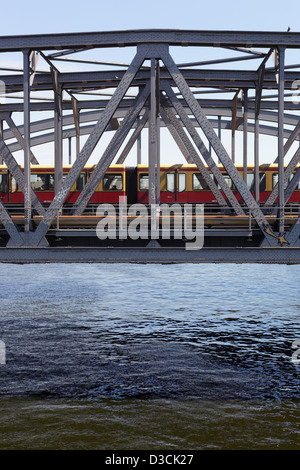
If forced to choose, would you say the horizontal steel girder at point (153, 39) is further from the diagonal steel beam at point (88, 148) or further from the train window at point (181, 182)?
the train window at point (181, 182)

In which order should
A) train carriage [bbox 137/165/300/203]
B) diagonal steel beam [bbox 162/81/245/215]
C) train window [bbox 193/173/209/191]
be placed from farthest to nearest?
train window [bbox 193/173/209/191] → train carriage [bbox 137/165/300/203] → diagonal steel beam [bbox 162/81/245/215]

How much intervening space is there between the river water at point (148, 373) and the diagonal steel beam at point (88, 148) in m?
3.24

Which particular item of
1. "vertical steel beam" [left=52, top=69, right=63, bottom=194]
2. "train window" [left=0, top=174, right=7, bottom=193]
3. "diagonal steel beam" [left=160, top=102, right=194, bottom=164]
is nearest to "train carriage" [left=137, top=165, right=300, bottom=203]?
"diagonal steel beam" [left=160, top=102, right=194, bottom=164]

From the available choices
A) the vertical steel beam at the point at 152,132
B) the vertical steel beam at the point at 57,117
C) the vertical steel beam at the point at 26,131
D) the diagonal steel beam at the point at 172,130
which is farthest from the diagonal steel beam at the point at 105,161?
the diagonal steel beam at the point at 172,130

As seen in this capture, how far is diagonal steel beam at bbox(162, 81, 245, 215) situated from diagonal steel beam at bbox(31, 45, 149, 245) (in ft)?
5.06

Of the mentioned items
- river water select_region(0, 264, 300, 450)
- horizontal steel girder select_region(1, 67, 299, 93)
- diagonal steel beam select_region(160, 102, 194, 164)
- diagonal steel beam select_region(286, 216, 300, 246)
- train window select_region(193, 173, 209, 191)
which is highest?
horizontal steel girder select_region(1, 67, 299, 93)

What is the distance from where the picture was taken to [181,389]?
1276 centimetres

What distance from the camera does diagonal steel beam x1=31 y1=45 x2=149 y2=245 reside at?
1494cm

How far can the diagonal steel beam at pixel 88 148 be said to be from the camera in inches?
588

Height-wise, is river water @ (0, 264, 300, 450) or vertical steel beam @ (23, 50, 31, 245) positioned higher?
vertical steel beam @ (23, 50, 31, 245)

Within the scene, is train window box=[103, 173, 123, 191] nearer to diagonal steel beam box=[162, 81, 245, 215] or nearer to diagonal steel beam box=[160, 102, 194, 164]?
diagonal steel beam box=[160, 102, 194, 164]

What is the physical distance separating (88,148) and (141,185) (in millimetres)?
18101

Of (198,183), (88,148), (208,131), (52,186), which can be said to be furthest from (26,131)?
(198,183)
